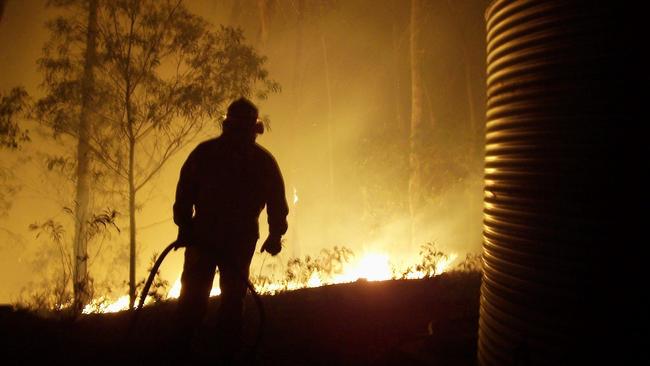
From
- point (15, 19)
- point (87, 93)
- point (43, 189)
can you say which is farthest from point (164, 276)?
point (87, 93)

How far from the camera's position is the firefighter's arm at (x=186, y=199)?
3.51m

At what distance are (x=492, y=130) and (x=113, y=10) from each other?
9.14 metres

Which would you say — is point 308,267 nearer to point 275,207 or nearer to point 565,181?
point 275,207

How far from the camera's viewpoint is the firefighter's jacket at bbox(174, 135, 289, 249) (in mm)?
3521

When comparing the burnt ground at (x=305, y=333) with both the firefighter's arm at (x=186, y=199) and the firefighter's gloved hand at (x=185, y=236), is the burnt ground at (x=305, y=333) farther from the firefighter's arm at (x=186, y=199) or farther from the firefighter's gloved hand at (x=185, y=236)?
the firefighter's arm at (x=186, y=199)

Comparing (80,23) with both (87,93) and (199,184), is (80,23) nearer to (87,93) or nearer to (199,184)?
(87,93)

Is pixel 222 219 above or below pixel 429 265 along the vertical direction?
above

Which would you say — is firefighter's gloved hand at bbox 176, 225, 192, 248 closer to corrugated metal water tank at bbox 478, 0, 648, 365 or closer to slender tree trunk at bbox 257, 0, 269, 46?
corrugated metal water tank at bbox 478, 0, 648, 365

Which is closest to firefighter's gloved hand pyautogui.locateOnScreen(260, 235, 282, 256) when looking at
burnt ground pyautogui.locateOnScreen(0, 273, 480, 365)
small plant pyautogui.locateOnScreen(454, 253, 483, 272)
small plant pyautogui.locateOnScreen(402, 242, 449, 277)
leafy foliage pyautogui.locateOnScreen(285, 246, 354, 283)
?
burnt ground pyautogui.locateOnScreen(0, 273, 480, 365)

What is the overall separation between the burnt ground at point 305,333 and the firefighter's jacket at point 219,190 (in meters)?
1.08

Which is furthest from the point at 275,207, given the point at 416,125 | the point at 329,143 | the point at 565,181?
the point at 329,143

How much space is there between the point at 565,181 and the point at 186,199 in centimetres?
280

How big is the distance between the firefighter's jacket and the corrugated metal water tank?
2034 mm

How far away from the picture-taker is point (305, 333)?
4395mm
